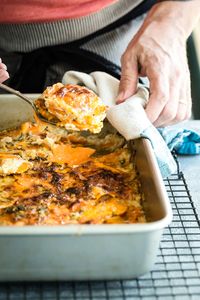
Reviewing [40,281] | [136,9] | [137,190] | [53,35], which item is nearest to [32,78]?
[53,35]

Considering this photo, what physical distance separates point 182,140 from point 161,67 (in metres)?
0.28

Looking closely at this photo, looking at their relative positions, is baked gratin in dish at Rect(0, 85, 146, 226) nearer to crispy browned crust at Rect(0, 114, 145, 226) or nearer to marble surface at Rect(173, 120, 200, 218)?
crispy browned crust at Rect(0, 114, 145, 226)

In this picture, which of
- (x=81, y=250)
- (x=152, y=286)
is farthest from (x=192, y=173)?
(x=81, y=250)

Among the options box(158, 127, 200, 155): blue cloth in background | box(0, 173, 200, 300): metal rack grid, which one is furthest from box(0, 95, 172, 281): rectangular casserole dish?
box(158, 127, 200, 155): blue cloth in background

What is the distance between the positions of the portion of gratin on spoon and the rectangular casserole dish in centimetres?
38

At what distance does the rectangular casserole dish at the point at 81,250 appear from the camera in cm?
108

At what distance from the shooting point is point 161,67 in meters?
1.59

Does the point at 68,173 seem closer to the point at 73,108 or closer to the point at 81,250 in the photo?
the point at 73,108

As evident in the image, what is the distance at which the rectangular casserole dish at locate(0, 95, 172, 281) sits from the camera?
108 centimetres

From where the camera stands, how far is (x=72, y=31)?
1.94m

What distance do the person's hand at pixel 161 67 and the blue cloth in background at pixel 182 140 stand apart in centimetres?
12

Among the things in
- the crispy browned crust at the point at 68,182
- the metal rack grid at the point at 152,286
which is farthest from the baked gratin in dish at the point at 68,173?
the metal rack grid at the point at 152,286

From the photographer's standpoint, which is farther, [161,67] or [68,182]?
[161,67]

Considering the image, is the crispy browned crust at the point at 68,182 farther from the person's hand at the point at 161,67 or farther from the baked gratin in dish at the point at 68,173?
the person's hand at the point at 161,67
